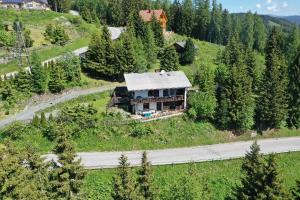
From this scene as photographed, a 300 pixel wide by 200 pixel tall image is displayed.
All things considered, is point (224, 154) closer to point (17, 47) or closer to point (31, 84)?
point (31, 84)

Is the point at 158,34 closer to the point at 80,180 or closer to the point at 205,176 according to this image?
the point at 205,176

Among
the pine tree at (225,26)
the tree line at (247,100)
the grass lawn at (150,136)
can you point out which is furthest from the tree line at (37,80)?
the pine tree at (225,26)

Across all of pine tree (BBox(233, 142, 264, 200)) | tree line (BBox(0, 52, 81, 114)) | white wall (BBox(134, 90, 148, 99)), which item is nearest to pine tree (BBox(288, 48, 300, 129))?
white wall (BBox(134, 90, 148, 99))

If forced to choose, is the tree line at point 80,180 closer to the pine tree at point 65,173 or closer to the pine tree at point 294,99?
the pine tree at point 65,173

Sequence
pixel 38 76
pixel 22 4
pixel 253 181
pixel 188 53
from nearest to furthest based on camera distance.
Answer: pixel 253 181, pixel 38 76, pixel 188 53, pixel 22 4

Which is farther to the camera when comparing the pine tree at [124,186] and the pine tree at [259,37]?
the pine tree at [259,37]

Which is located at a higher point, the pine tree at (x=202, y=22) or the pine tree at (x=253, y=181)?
the pine tree at (x=202, y=22)

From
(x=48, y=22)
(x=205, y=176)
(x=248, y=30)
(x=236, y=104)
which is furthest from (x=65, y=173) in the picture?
(x=248, y=30)

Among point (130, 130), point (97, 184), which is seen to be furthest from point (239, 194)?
point (130, 130)
